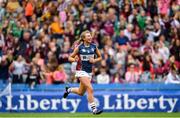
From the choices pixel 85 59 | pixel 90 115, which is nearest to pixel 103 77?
pixel 90 115

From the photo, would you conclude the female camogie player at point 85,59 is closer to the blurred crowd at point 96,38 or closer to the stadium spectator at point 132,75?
the blurred crowd at point 96,38

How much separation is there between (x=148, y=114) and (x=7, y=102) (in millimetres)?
4647

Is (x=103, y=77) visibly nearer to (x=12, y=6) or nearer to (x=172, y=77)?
(x=172, y=77)

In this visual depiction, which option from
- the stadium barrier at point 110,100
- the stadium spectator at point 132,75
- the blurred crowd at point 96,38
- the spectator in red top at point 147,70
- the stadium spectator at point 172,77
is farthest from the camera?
the blurred crowd at point 96,38

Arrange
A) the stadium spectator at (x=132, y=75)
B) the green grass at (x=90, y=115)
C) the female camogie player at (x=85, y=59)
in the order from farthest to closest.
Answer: the stadium spectator at (x=132, y=75)
the green grass at (x=90, y=115)
the female camogie player at (x=85, y=59)

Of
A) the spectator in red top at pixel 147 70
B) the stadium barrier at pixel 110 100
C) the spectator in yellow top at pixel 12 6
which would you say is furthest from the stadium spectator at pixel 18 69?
the spectator in red top at pixel 147 70

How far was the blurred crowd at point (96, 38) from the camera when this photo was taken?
24734mm

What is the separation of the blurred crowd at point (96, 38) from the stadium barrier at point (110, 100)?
778 millimetres

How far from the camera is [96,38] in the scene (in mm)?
26562

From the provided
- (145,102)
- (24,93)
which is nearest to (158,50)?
(145,102)

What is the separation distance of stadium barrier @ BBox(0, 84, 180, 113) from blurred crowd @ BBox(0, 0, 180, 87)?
78cm

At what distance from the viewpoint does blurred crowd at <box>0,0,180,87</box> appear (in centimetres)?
2473

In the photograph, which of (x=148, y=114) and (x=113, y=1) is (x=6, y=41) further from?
(x=148, y=114)

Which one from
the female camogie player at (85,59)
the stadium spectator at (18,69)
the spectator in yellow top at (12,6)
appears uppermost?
the spectator in yellow top at (12,6)
